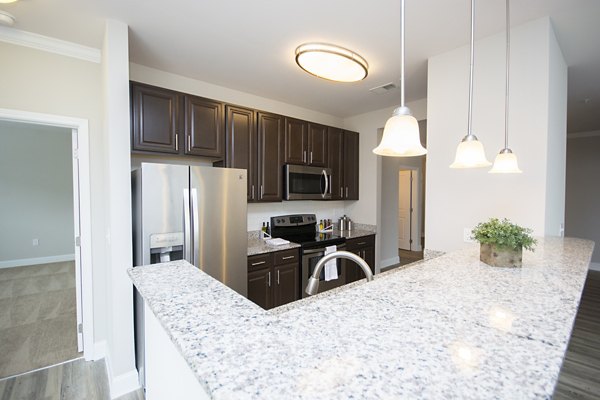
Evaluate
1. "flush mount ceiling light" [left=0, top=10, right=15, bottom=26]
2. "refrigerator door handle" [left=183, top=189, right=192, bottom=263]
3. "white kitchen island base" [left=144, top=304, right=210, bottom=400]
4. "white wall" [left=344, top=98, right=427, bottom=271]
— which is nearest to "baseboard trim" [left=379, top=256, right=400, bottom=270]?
"white wall" [left=344, top=98, right=427, bottom=271]

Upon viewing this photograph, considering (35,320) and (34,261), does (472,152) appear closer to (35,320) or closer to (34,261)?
(35,320)

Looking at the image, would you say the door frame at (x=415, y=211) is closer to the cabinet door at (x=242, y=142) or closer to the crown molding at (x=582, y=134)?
the crown molding at (x=582, y=134)

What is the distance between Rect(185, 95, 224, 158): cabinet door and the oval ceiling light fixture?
106 cm

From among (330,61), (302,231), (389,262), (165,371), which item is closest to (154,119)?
(330,61)

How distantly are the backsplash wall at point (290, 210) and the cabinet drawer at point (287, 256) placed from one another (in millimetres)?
716

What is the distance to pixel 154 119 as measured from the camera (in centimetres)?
236

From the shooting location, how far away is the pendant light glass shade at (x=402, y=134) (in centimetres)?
111

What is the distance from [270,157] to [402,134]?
7.23 feet

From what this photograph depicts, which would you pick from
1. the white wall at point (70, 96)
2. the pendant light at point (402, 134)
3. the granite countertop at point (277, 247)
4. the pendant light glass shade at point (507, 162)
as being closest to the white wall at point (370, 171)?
the granite countertop at point (277, 247)

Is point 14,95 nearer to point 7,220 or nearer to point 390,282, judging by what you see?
point 390,282

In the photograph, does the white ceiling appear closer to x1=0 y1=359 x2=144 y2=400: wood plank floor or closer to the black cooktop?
the black cooktop

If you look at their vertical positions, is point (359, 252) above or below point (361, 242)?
below

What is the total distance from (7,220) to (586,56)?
28.1ft

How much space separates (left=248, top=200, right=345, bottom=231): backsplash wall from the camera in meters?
3.46
